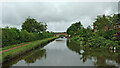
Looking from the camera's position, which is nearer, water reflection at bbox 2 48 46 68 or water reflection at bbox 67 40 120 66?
water reflection at bbox 67 40 120 66

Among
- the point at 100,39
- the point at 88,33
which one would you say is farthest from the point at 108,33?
the point at 88,33

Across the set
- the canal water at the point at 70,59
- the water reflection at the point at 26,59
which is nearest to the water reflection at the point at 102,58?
the canal water at the point at 70,59

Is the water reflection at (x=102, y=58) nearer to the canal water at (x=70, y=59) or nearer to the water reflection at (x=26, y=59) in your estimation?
the canal water at (x=70, y=59)

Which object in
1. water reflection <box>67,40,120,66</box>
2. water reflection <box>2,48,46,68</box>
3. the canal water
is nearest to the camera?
water reflection <box>67,40,120,66</box>

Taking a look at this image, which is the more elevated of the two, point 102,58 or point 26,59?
point 102,58

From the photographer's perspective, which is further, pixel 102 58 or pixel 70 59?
pixel 70 59

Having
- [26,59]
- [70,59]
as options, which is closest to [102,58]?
[70,59]

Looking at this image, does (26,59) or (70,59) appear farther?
(26,59)

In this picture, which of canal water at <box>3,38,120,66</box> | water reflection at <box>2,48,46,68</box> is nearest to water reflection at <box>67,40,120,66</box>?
canal water at <box>3,38,120,66</box>

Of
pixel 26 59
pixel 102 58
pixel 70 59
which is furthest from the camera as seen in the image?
pixel 26 59

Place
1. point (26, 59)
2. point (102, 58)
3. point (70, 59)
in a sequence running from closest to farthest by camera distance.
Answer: point (102, 58)
point (70, 59)
point (26, 59)

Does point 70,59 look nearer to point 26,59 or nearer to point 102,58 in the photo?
point 102,58

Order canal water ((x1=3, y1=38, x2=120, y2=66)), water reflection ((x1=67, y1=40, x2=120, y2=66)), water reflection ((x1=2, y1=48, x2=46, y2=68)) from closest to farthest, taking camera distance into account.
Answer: water reflection ((x1=67, y1=40, x2=120, y2=66)) < canal water ((x1=3, y1=38, x2=120, y2=66)) < water reflection ((x1=2, y1=48, x2=46, y2=68))

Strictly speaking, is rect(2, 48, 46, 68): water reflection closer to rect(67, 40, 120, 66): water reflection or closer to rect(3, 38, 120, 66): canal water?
rect(3, 38, 120, 66): canal water
